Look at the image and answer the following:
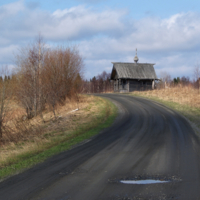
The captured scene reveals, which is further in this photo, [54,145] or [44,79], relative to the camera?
[44,79]

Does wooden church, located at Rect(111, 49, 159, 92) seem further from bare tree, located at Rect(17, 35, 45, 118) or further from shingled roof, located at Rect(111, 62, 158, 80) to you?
bare tree, located at Rect(17, 35, 45, 118)

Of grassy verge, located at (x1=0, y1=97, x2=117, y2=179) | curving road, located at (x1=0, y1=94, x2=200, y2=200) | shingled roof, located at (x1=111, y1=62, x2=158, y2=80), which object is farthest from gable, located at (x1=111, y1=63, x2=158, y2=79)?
curving road, located at (x1=0, y1=94, x2=200, y2=200)

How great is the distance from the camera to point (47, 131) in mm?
14203

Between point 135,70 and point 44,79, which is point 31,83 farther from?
point 135,70

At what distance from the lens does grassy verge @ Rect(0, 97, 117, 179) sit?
7.85 m

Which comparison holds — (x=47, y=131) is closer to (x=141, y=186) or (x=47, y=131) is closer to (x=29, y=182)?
(x=29, y=182)

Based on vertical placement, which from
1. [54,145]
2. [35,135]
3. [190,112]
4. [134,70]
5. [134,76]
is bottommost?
[54,145]

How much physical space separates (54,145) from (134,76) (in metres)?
33.3

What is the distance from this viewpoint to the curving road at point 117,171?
530 centimetres

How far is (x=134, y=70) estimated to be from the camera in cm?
4369

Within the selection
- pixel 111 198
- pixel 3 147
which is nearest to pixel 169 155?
pixel 111 198

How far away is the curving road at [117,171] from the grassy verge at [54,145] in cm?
56

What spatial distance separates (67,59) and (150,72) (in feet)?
74.4

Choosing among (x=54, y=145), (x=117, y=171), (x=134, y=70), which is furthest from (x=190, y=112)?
(x=134, y=70)
